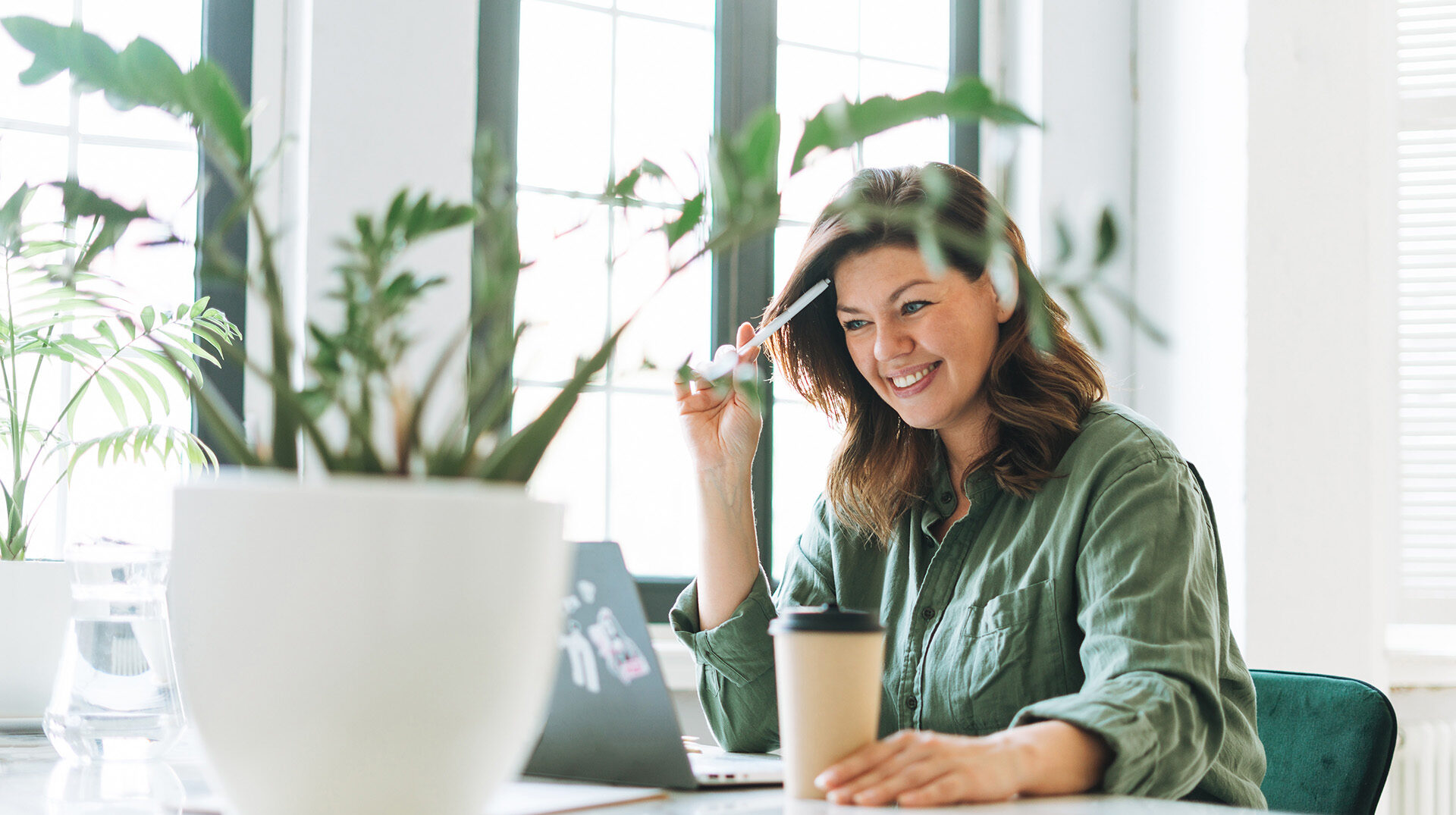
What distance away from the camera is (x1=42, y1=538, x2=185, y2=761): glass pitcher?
3.14 ft

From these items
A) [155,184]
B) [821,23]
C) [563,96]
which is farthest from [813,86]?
[155,184]

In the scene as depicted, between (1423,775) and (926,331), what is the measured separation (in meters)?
2.11

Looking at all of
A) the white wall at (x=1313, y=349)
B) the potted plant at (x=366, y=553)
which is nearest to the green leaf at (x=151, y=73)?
the potted plant at (x=366, y=553)

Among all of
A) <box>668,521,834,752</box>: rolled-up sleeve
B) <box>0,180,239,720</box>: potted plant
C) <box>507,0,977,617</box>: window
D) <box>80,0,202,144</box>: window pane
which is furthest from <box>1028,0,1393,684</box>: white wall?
<box>0,180,239,720</box>: potted plant

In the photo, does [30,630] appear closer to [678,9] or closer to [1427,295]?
[678,9]

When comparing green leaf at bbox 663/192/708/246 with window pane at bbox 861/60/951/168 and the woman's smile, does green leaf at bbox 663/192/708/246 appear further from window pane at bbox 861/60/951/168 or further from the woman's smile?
window pane at bbox 861/60/951/168

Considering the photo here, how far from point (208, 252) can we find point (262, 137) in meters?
2.26

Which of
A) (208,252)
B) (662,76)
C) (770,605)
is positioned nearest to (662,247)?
(208,252)

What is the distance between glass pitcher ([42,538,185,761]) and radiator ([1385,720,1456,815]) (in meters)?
2.78

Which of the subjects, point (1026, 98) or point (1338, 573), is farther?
point (1026, 98)

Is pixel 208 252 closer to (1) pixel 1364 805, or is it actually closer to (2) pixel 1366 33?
(1) pixel 1364 805

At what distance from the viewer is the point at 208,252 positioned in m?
0.50

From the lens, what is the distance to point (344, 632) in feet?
1.61

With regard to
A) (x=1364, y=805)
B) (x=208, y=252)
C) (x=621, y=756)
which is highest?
(x=208, y=252)
